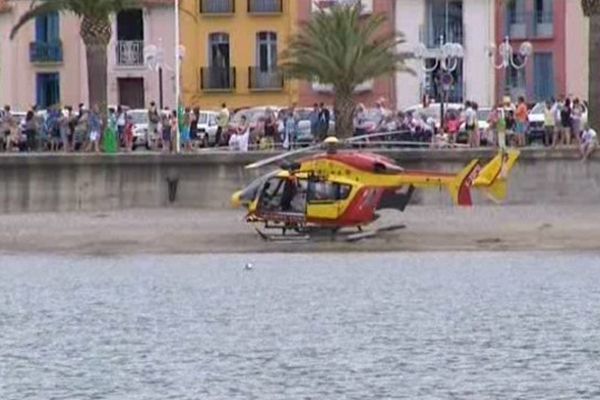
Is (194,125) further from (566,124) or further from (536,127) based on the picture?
(566,124)

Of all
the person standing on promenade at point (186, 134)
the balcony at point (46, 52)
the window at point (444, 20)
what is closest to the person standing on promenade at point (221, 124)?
the person standing on promenade at point (186, 134)

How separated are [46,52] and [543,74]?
18923 mm

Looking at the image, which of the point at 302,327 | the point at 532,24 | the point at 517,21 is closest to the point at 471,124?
the point at 532,24

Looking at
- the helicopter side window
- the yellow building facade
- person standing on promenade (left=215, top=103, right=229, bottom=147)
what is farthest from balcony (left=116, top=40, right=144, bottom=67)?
the helicopter side window

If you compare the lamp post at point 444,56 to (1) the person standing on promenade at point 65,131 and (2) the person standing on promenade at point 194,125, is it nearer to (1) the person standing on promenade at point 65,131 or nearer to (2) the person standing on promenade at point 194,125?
(2) the person standing on promenade at point 194,125

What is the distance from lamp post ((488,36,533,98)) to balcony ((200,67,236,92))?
991cm

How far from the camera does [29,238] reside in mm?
56688

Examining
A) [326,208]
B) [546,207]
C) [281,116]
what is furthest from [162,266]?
[281,116]

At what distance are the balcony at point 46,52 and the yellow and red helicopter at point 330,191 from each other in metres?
37.0

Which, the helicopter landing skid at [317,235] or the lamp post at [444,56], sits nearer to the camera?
the helicopter landing skid at [317,235]

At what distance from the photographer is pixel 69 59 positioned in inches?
3556

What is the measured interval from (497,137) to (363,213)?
11.7 metres

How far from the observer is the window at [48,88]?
298ft

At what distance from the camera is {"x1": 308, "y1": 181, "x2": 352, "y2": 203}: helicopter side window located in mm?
52844
